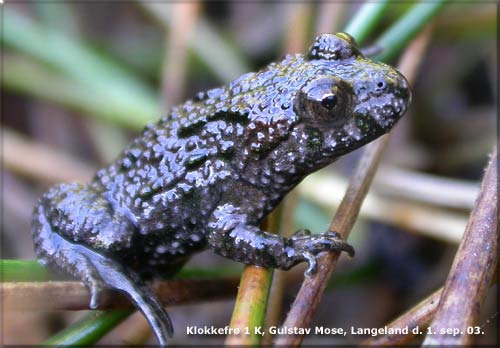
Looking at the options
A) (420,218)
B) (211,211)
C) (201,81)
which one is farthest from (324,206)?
Answer: (201,81)

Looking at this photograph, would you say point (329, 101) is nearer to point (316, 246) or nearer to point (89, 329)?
point (316, 246)

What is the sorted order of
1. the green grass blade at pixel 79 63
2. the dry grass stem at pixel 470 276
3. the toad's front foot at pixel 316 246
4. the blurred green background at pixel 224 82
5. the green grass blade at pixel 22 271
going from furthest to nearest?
the green grass blade at pixel 79 63, the blurred green background at pixel 224 82, the toad's front foot at pixel 316 246, the green grass blade at pixel 22 271, the dry grass stem at pixel 470 276

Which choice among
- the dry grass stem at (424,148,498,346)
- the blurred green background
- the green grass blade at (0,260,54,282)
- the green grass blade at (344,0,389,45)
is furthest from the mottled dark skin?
the blurred green background

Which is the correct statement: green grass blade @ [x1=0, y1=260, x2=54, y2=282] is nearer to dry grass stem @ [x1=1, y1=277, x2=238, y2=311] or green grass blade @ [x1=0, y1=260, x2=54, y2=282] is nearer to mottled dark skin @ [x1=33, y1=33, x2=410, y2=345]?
dry grass stem @ [x1=1, y1=277, x2=238, y2=311]

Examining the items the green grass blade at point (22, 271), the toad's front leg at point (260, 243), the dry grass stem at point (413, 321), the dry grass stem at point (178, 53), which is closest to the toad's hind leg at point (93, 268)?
the green grass blade at point (22, 271)

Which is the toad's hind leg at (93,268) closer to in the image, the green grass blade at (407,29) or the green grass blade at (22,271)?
the green grass blade at (22,271)

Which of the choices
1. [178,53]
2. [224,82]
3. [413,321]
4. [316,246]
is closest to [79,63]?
[178,53]

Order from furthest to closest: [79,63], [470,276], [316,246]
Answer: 1. [79,63]
2. [316,246]
3. [470,276]
